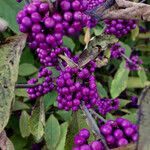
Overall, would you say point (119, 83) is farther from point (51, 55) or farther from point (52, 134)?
point (51, 55)

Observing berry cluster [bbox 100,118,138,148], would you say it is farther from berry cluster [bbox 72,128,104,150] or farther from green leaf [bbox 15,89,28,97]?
green leaf [bbox 15,89,28,97]

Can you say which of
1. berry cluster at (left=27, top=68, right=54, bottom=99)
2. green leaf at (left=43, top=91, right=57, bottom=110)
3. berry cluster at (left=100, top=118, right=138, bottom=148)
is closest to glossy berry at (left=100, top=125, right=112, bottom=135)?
berry cluster at (left=100, top=118, right=138, bottom=148)

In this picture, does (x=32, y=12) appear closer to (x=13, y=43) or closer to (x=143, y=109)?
(x=13, y=43)

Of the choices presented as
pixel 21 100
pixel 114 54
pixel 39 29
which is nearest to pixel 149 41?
pixel 114 54

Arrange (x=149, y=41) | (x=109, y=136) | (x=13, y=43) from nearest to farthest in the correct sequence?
(x=109, y=136)
(x=13, y=43)
(x=149, y=41)

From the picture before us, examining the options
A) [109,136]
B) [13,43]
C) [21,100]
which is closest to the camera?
[109,136]

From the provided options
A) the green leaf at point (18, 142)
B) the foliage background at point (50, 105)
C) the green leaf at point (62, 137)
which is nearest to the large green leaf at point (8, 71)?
the foliage background at point (50, 105)
